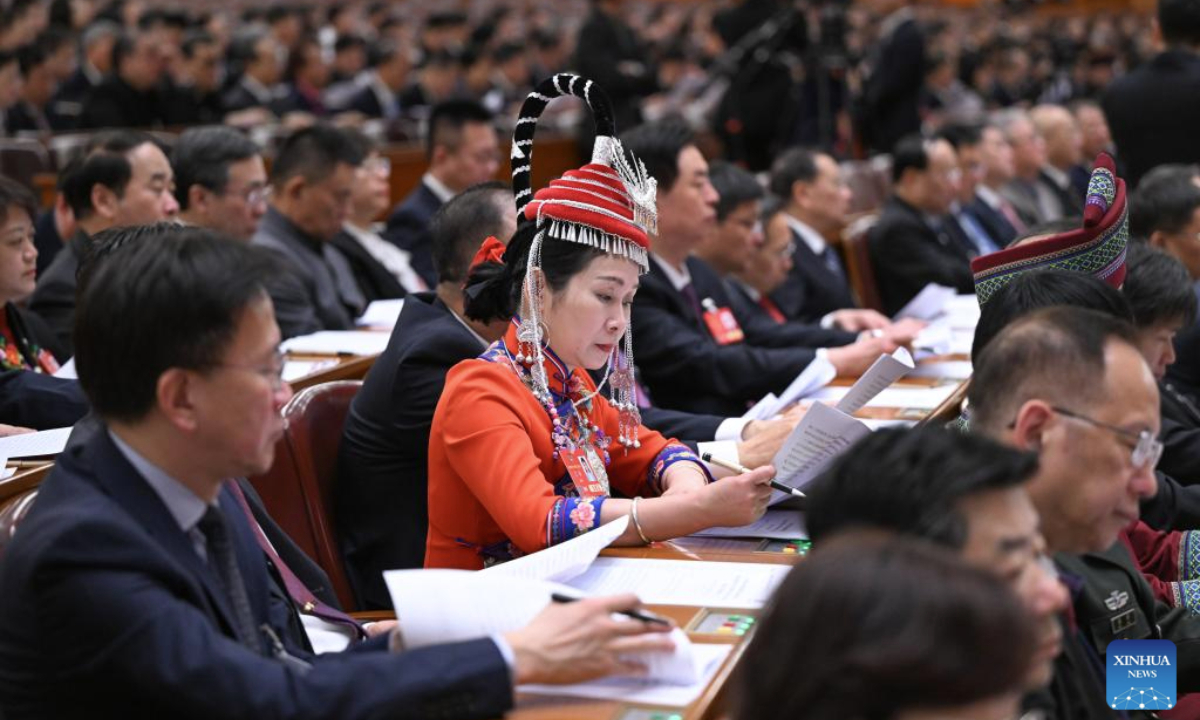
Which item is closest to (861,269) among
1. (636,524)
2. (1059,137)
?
(1059,137)

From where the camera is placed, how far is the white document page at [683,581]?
5.85ft

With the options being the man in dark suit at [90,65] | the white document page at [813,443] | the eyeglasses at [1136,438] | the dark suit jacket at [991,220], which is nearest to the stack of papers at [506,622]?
the eyeglasses at [1136,438]

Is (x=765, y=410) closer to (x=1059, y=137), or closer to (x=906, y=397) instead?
(x=906, y=397)

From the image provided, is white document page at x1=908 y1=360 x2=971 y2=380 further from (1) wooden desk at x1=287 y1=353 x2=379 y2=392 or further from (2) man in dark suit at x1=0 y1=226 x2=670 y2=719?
(2) man in dark suit at x1=0 y1=226 x2=670 y2=719

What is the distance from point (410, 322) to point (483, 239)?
0.85 feet

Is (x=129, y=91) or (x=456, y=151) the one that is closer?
(x=456, y=151)

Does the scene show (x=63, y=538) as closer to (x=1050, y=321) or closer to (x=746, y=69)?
(x=1050, y=321)

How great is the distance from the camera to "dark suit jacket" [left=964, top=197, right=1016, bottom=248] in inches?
252

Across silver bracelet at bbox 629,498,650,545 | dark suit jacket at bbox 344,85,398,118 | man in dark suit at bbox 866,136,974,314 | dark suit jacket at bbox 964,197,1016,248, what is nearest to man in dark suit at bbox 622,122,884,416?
silver bracelet at bbox 629,498,650,545

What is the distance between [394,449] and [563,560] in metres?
0.79

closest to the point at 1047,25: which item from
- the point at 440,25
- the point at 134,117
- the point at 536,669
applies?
the point at 440,25

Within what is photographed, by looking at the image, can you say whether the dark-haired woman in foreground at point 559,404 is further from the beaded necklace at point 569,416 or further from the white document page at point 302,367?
the white document page at point 302,367

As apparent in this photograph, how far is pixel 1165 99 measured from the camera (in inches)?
192

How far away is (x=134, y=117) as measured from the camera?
8.38 metres
